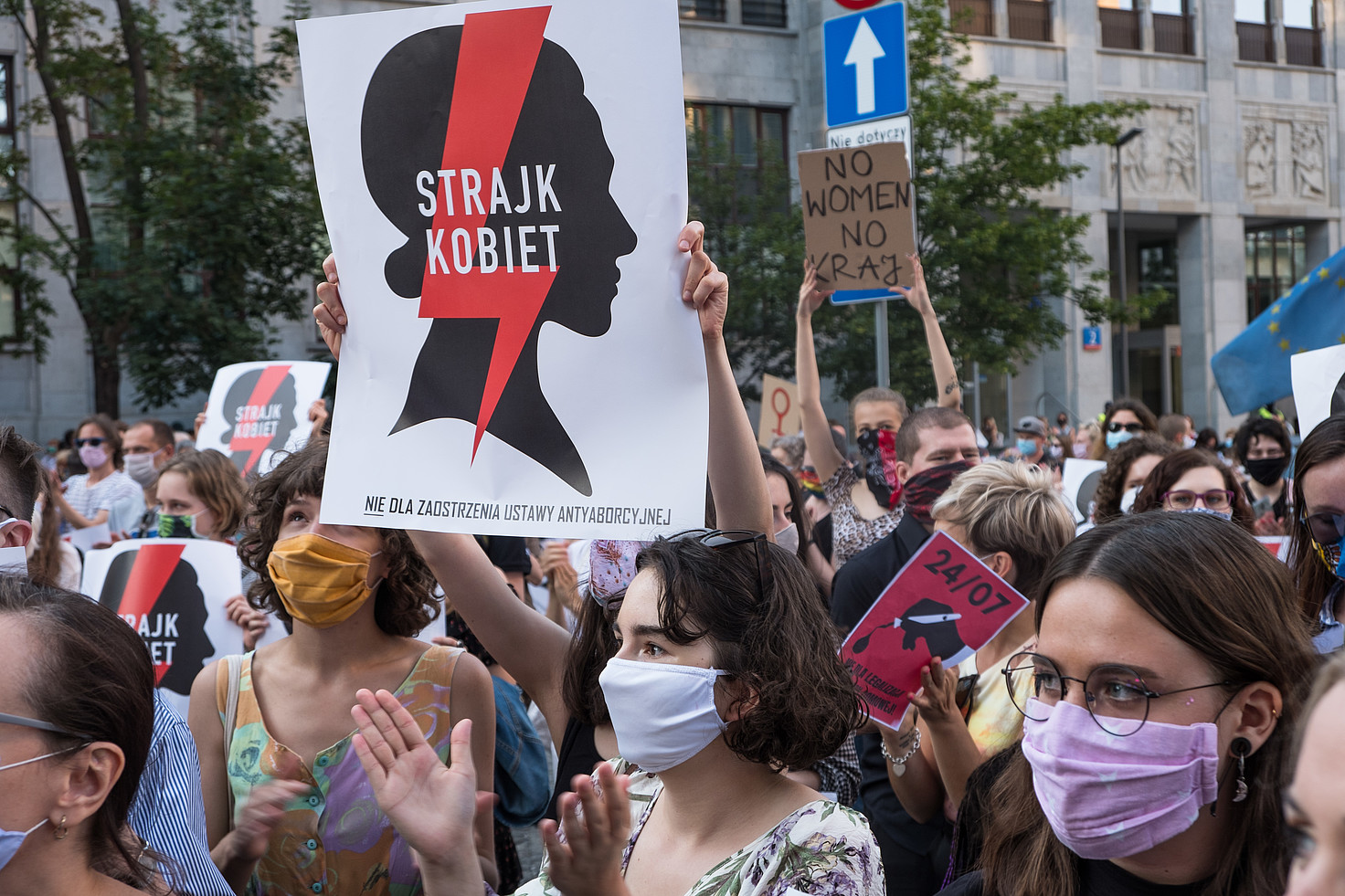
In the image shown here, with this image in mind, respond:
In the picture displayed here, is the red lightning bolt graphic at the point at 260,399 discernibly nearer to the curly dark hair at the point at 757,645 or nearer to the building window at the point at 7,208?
the curly dark hair at the point at 757,645

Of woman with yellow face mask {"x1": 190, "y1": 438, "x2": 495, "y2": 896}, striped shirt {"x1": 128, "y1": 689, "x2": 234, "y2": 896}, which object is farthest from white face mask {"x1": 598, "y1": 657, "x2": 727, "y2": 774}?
striped shirt {"x1": 128, "y1": 689, "x2": 234, "y2": 896}

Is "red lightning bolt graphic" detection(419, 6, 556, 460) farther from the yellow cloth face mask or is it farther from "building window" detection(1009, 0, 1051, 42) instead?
"building window" detection(1009, 0, 1051, 42)

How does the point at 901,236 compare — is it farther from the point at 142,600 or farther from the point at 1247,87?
the point at 1247,87

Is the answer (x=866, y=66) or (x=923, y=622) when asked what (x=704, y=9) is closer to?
(x=866, y=66)

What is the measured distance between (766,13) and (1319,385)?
2600 centimetres

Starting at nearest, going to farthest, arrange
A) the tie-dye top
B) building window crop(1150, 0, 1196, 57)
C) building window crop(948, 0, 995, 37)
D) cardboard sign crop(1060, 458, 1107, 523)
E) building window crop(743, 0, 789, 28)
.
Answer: the tie-dye top
cardboard sign crop(1060, 458, 1107, 523)
building window crop(743, 0, 789, 28)
building window crop(948, 0, 995, 37)
building window crop(1150, 0, 1196, 57)

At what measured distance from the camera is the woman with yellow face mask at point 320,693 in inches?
110

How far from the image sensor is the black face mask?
6.95m

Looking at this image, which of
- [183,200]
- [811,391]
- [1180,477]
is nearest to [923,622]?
[1180,477]

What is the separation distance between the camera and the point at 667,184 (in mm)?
2453

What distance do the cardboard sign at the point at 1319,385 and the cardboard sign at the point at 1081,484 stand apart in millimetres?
2160

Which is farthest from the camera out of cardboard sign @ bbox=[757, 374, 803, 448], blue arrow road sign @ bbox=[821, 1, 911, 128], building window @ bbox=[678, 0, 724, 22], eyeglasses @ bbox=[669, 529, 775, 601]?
building window @ bbox=[678, 0, 724, 22]

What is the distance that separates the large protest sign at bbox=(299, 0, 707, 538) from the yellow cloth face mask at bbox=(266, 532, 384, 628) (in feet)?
1.36

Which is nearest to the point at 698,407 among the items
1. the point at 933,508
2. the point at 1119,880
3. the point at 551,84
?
the point at 551,84
